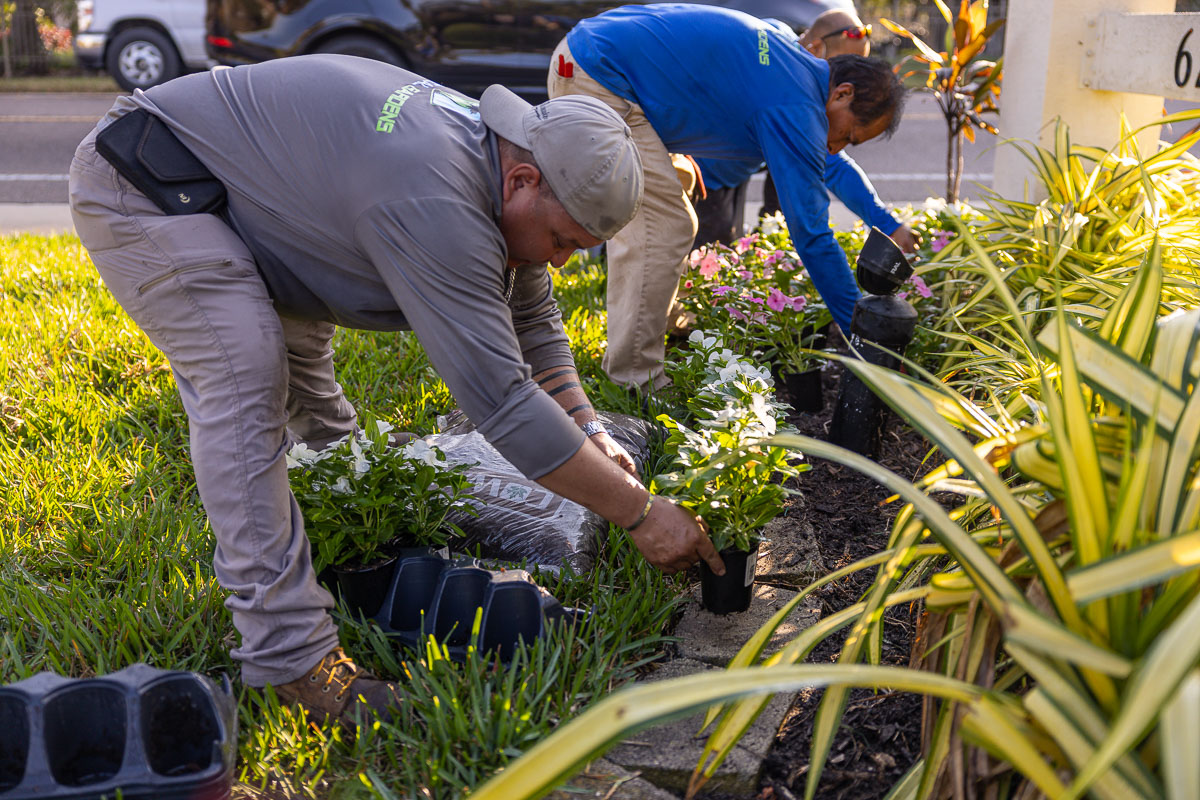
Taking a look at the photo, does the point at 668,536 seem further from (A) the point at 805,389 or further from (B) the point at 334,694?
(A) the point at 805,389

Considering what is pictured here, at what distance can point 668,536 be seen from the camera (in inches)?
80.7

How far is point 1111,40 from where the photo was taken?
3.96 m

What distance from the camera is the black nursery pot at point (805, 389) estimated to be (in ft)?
11.5

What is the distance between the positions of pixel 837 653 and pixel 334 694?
3.57 feet

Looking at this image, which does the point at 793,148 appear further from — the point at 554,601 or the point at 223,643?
the point at 223,643

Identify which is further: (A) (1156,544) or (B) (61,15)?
(B) (61,15)

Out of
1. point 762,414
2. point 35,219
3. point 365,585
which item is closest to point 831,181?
point 762,414

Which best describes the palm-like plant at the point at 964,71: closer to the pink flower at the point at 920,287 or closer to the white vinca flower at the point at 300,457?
the pink flower at the point at 920,287

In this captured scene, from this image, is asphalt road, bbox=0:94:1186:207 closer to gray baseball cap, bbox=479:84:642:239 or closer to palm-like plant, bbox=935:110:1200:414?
palm-like plant, bbox=935:110:1200:414

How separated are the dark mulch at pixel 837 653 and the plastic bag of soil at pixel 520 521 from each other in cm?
58

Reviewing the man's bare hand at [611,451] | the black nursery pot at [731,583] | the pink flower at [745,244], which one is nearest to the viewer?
the black nursery pot at [731,583]

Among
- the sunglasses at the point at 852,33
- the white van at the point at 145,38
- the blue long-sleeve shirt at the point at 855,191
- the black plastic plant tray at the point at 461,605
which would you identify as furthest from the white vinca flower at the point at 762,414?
the white van at the point at 145,38

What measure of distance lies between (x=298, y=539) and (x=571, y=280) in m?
2.83

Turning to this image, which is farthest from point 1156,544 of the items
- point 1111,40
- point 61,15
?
point 61,15
